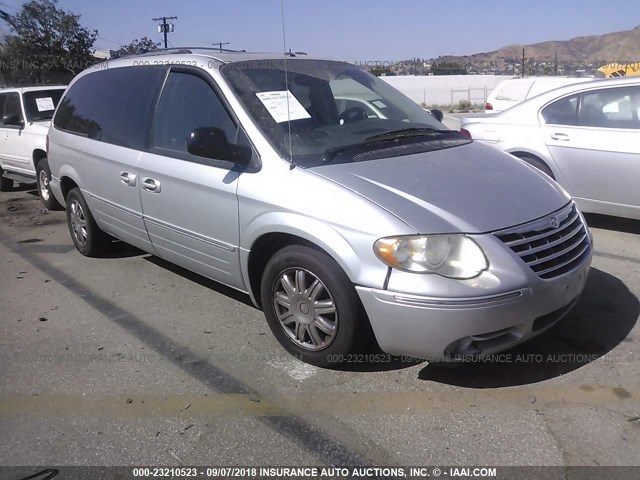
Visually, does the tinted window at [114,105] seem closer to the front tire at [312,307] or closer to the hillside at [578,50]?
the front tire at [312,307]

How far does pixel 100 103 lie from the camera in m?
5.29

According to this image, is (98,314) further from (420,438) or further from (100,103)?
(420,438)

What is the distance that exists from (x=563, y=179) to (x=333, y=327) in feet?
12.5

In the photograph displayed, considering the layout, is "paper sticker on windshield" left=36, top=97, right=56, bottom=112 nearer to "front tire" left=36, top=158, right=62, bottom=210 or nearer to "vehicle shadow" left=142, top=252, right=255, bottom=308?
"front tire" left=36, top=158, right=62, bottom=210

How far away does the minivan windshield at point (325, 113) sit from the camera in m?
3.70

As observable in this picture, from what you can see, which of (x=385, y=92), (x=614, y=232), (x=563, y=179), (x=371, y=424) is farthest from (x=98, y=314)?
(x=614, y=232)

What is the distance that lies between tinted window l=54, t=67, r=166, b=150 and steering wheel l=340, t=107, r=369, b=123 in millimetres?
1455

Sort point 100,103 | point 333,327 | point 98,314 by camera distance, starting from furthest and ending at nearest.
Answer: point 100,103 < point 98,314 < point 333,327

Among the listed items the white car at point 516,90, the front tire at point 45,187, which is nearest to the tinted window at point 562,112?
the white car at point 516,90

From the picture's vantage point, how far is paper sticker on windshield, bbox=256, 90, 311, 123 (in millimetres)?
3794

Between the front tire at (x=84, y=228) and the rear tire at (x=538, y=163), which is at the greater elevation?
the rear tire at (x=538, y=163)

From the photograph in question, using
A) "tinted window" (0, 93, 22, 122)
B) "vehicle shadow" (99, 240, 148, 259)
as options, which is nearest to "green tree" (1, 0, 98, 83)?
"tinted window" (0, 93, 22, 122)

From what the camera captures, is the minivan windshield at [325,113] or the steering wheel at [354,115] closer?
the minivan windshield at [325,113]

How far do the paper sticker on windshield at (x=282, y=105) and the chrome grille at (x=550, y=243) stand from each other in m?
1.54
